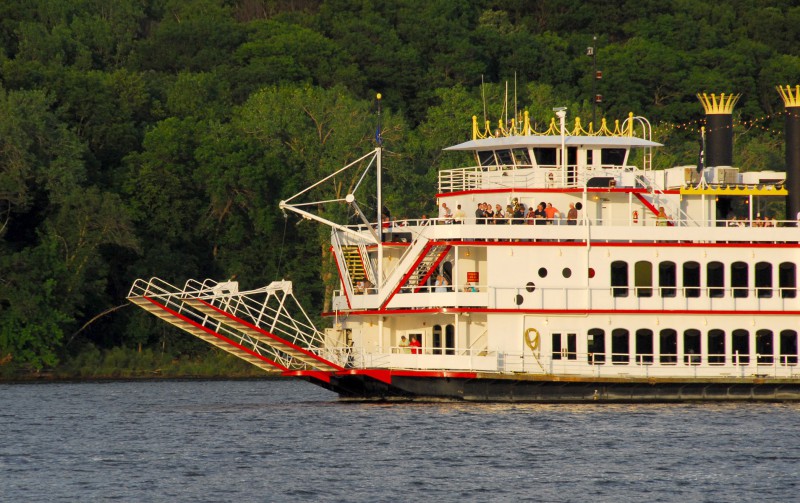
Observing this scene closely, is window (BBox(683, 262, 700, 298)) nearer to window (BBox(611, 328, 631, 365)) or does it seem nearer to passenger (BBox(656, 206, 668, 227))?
passenger (BBox(656, 206, 668, 227))

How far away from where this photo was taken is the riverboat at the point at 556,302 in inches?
1601

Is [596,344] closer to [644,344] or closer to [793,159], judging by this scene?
[644,344]

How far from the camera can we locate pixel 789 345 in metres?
42.2

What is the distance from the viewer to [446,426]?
38.7m

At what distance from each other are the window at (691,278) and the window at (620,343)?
1908 mm

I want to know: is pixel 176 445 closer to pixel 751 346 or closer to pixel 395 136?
pixel 751 346

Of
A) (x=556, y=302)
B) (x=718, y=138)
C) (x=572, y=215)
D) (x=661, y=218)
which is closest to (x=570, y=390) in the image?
(x=556, y=302)

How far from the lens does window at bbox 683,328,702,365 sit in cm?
4159

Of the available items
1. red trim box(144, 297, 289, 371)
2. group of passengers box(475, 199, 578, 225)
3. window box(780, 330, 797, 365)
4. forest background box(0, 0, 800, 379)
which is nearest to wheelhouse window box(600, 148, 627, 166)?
group of passengers box(475, 199, 578, 225)

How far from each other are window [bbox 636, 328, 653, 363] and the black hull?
105cm

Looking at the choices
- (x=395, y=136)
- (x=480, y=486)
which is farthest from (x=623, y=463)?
(x=395, y=136)

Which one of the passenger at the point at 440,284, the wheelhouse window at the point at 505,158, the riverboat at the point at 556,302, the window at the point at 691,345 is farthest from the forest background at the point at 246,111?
the passenger at the point at 440,284

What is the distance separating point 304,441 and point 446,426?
357 cm

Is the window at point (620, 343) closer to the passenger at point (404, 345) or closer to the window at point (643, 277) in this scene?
the window at point (643, 277)
